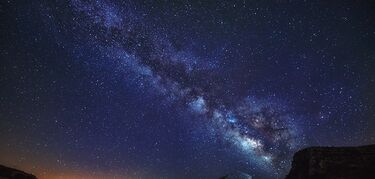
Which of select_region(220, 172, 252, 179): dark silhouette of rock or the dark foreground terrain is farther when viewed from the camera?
select_region(220, 172, 252, 179): dark silhouette of rock

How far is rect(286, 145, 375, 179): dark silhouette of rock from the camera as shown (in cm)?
2569

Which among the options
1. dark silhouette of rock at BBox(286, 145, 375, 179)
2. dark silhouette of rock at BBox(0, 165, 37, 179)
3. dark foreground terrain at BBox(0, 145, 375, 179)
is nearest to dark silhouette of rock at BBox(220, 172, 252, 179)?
dark foreground terrain at BBox(0, 145, 375, 179)

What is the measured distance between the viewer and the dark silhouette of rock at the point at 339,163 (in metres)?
25.7

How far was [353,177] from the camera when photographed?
2570cm

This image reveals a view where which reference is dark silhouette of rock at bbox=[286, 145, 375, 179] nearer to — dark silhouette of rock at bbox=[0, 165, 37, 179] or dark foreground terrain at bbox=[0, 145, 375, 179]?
dark foreground terrain at bbox=[0, 145, 375, 179]

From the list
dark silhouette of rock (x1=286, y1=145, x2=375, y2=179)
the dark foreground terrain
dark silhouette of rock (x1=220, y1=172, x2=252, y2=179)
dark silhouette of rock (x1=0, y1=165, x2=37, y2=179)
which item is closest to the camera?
dark silhouette of rock (x1=0, y1=165, x2=37, y2=179)

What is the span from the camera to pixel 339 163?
27.4 metres

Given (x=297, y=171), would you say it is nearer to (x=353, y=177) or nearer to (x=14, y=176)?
(x=353, y=177)

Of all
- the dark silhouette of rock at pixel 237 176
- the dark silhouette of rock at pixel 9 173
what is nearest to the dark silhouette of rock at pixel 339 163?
the dark silhouette of rock at pixel 237 176

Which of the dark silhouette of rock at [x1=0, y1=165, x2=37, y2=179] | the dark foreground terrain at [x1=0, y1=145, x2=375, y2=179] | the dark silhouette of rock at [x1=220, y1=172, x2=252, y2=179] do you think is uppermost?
the dark silhouette of rock at [x1=220, y1=172, x2=252, y2=179]

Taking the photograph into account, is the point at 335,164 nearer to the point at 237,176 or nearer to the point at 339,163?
the point at 339,163

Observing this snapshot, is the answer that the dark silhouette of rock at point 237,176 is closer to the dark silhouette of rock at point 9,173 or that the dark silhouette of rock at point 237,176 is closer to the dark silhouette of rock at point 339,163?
the dark silhouette of rock at point 339,163

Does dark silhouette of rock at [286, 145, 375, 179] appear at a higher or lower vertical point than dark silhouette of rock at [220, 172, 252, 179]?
lower

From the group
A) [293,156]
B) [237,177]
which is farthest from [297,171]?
[237,177]
